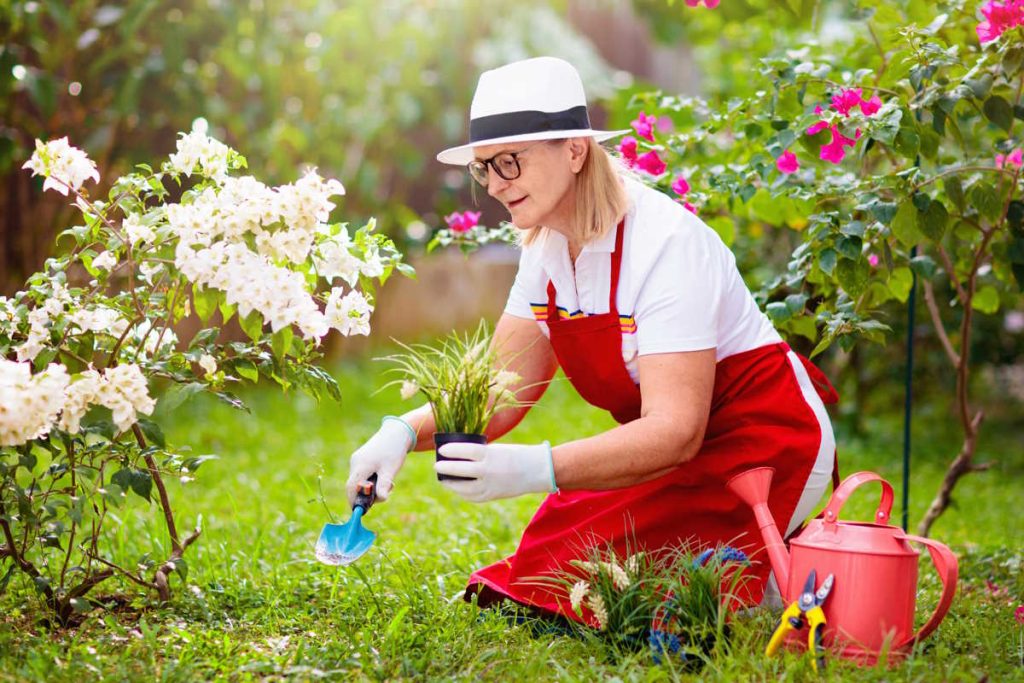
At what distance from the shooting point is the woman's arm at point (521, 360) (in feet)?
7.72

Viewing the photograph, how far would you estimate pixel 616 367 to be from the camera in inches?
87.0

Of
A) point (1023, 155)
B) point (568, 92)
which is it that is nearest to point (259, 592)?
point (568, 92)

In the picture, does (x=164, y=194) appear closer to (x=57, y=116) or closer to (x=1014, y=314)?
(x=57, y=116)

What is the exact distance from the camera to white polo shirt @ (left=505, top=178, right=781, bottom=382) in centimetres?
203

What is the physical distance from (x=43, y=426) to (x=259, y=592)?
708 mm

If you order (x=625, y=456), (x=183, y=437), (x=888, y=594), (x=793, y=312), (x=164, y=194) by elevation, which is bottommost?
(x=183, y=437)

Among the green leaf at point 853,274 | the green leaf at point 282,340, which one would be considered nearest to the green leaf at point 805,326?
the green leaf at point 853,274

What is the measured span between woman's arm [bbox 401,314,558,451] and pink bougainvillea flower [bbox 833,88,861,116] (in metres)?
0.83

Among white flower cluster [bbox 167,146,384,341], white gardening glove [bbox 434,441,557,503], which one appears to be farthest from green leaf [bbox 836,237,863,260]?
white flower cluster [bbox 167,146,384,341]

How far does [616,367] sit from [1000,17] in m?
1.05

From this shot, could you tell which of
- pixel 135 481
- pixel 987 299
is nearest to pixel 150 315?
pixel 135 481

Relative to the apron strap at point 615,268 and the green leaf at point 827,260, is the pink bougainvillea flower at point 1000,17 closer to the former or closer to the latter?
the green leaf at point 827,260

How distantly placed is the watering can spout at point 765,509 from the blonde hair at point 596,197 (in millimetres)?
547

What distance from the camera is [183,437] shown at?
511 centimetres
